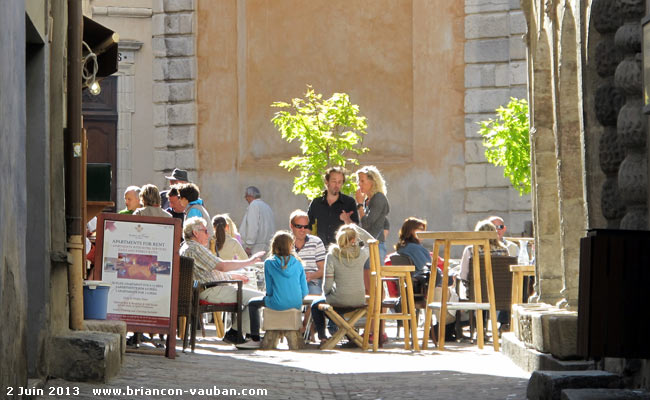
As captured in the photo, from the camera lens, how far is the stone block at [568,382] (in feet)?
26.1

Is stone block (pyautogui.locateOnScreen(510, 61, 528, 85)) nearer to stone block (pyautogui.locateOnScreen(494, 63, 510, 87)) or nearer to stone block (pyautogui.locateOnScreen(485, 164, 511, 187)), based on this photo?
stone block (pyautogui.locateOnScreen(494, 63, 510, 87))

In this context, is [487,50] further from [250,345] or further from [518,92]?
[250,345]

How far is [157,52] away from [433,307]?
11580mm

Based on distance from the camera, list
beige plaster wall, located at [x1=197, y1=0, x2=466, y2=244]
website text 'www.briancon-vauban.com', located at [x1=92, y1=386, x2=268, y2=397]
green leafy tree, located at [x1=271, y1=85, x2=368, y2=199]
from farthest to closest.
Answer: beige plaster wall, located at [x1=197, y1=0, x2=466, y2=244]
green leafy tree, located at [x1=271, y1=85, x2=368, y2=199]
website text 'www.briancon-vauban.com', located at [x1=92, y1=386, x2=268, y2=397]

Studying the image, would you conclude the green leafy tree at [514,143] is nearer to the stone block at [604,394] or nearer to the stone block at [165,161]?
the stone block at [165,161]

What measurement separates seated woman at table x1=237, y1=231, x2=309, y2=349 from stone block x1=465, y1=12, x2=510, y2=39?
10148 millimetres

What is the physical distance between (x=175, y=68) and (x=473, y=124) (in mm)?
5021

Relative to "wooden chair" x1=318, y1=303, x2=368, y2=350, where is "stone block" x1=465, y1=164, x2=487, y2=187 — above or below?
above

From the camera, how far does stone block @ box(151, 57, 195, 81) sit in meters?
23.9

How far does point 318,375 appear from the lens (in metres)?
10.8

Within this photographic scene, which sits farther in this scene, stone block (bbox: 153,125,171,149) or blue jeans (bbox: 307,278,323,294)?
stone block (bbox: 153,125,171,149)

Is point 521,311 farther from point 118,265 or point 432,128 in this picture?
point 432,128

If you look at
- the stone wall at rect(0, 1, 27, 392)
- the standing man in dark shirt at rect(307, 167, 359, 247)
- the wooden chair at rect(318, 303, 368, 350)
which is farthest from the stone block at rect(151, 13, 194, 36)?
the stone wall at rect(0, 1, 27, 392)

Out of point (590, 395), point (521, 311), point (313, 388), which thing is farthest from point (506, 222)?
point (590, 395)
